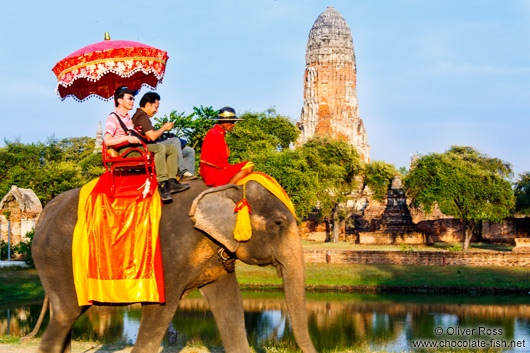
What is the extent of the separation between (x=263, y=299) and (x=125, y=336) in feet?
30.8

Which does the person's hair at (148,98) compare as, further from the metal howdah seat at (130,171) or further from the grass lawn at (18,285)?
the grass lawn at (18,285)

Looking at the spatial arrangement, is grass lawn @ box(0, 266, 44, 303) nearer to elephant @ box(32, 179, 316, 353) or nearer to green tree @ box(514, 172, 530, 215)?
elephant @ box(32, 179, 316, 353)

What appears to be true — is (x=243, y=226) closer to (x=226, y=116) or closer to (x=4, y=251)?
(x=226, y=116)

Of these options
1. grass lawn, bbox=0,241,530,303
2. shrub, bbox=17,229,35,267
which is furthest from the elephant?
grass lawn, bbox=0,241,530,303

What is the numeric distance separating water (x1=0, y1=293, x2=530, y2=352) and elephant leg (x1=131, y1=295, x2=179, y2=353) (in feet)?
23.8

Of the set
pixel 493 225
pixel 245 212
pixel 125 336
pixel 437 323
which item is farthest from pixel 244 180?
pixel 493 225

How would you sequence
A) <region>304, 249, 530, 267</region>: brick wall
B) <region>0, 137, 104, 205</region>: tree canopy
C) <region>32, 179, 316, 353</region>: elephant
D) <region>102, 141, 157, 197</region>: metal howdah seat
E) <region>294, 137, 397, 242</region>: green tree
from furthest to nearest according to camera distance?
<region>294, 137, 397, 242</region>: green tree < <region>0, 137, 104, 205</region>: tree canopy < <region>304, 249, 530, 267</region>: brick wall < <region>102, 141, 157, 197</region>: metal howdah seat < <region>32, 179, 316, 353</region>: elephant

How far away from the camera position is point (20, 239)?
2552cm

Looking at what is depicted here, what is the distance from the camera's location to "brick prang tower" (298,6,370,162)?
76000 millimetres

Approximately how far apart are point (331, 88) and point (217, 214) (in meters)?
71.7

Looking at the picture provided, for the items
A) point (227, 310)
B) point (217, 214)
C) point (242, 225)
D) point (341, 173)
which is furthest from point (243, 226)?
point (341, 173)

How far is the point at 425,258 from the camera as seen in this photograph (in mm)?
29344

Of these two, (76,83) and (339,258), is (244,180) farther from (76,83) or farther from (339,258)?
(339,258)

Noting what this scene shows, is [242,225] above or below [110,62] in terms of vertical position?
below
